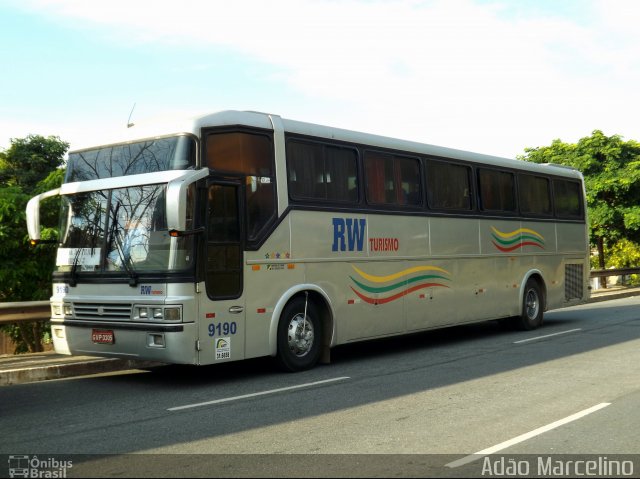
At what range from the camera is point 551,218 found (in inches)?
679

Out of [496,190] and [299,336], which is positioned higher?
[496,190]

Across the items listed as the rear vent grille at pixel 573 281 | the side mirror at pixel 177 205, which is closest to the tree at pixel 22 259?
the side mirror at pixel 177 205

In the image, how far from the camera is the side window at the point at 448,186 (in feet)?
44.0

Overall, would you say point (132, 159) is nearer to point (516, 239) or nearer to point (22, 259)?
point (22, 259)

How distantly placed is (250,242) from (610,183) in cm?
2312

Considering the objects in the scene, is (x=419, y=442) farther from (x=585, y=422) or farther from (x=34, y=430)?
(x=34, y=430)

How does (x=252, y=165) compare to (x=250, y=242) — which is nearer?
(x=250, y=242)

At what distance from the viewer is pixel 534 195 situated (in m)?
16.6

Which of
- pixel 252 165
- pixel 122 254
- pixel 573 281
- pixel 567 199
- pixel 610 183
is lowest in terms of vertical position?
pixel 573 281

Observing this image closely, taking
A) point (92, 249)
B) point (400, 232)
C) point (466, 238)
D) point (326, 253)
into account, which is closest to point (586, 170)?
point (466, 238)

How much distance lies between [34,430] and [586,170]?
27519 millimetres

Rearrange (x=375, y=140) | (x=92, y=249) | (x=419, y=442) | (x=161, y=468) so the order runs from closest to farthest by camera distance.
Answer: (x=161, y=468)
(x=419, y=442)
(x=92, y=249)
(x=375, y=140)

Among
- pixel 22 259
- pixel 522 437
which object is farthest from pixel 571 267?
pixel 22 259

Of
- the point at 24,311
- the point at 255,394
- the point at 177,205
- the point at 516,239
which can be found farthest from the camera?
the point at 516,239
